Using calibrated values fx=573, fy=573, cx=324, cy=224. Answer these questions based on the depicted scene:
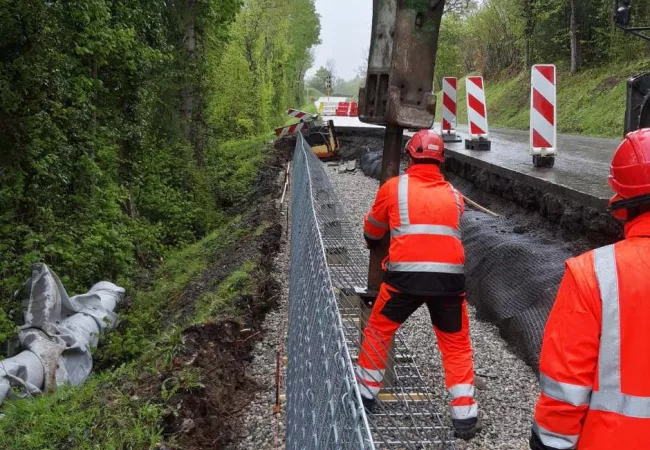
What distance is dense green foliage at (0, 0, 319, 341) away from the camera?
6918 mm

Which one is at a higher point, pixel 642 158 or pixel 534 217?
pixel 642 158

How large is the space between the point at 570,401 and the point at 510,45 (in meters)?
36.3

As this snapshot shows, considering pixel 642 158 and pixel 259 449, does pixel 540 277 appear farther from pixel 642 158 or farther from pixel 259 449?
pixel 642 158

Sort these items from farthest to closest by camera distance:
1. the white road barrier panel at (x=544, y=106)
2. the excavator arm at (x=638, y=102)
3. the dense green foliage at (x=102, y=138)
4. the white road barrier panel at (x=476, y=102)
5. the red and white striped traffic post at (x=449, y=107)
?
the red and white striped traffic post at (x=449, y=107)
the white road barrier panel at (x=476, y=102)
the white road barrier panel at (x=544, y=106)
the dense green foliage at (x=102, y=138)
the excavator arm at (x=638, y=102)

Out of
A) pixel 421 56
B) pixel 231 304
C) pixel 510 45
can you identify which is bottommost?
pixel 231 304

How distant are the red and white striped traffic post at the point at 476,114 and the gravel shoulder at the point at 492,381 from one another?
5.76 metres

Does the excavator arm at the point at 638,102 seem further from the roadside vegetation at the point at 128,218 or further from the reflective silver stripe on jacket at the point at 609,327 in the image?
the reflective silver stripe on jacket at the point at 609,327

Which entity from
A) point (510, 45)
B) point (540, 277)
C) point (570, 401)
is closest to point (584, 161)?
point (540, 277)

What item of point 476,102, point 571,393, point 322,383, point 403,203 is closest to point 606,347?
point 571,393

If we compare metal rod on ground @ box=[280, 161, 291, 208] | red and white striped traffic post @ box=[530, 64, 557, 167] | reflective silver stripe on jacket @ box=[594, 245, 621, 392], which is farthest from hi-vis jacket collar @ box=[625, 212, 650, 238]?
metal rod on ground @ box=[280, 161, 291, 208]

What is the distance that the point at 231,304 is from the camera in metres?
5.84

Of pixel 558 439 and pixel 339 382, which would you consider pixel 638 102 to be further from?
pixel 339 382

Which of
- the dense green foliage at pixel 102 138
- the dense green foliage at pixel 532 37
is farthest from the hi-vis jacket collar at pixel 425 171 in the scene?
the dense green foliage at pixel 532 37

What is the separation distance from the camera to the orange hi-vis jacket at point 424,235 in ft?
11.9
